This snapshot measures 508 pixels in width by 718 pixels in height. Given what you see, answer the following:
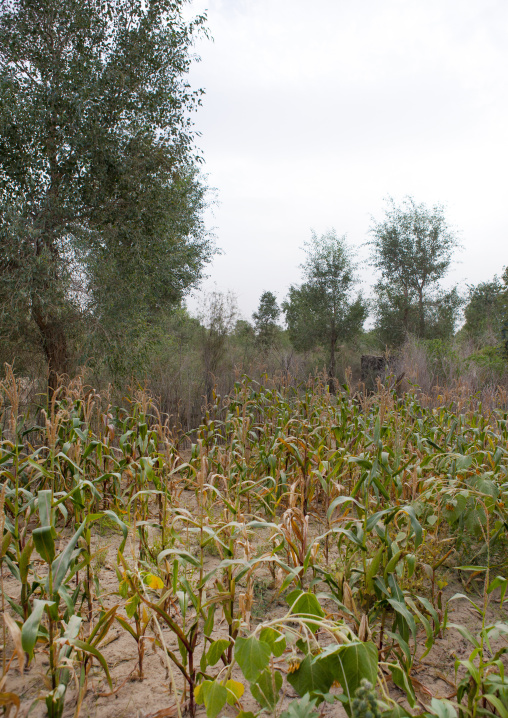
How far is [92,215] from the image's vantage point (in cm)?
763

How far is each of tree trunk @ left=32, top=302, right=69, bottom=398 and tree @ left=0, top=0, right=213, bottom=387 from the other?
0.06 feet

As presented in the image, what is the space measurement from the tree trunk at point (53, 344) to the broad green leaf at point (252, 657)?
22.2ft

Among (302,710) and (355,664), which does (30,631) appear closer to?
(302,710)

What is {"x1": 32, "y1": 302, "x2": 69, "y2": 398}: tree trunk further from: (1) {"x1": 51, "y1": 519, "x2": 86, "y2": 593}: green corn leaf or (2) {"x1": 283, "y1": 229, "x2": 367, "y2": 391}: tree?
(2) {"x1": 283, "y1": 229, "x2": 367, "y2": 391}: tree

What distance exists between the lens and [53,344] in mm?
7402

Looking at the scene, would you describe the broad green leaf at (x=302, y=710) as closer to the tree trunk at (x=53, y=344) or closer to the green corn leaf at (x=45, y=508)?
the green corn leaf at (x=45, y=508)

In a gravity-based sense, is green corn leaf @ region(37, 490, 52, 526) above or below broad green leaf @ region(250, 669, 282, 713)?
above

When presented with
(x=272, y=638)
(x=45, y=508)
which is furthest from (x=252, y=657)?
(x=45, y=508)

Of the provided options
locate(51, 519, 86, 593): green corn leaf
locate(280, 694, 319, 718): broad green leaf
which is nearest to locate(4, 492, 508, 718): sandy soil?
locate(51, 519, 86, 593): green corn leaf

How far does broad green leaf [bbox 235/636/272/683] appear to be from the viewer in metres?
1.06

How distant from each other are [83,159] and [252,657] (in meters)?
7.71

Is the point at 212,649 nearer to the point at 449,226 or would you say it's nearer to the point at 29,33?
the point at 29,33

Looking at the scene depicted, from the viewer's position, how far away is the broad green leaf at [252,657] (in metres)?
1.06

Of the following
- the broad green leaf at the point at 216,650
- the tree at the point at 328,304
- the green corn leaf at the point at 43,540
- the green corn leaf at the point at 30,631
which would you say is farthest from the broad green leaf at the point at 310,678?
the tree at the point at 328,304
